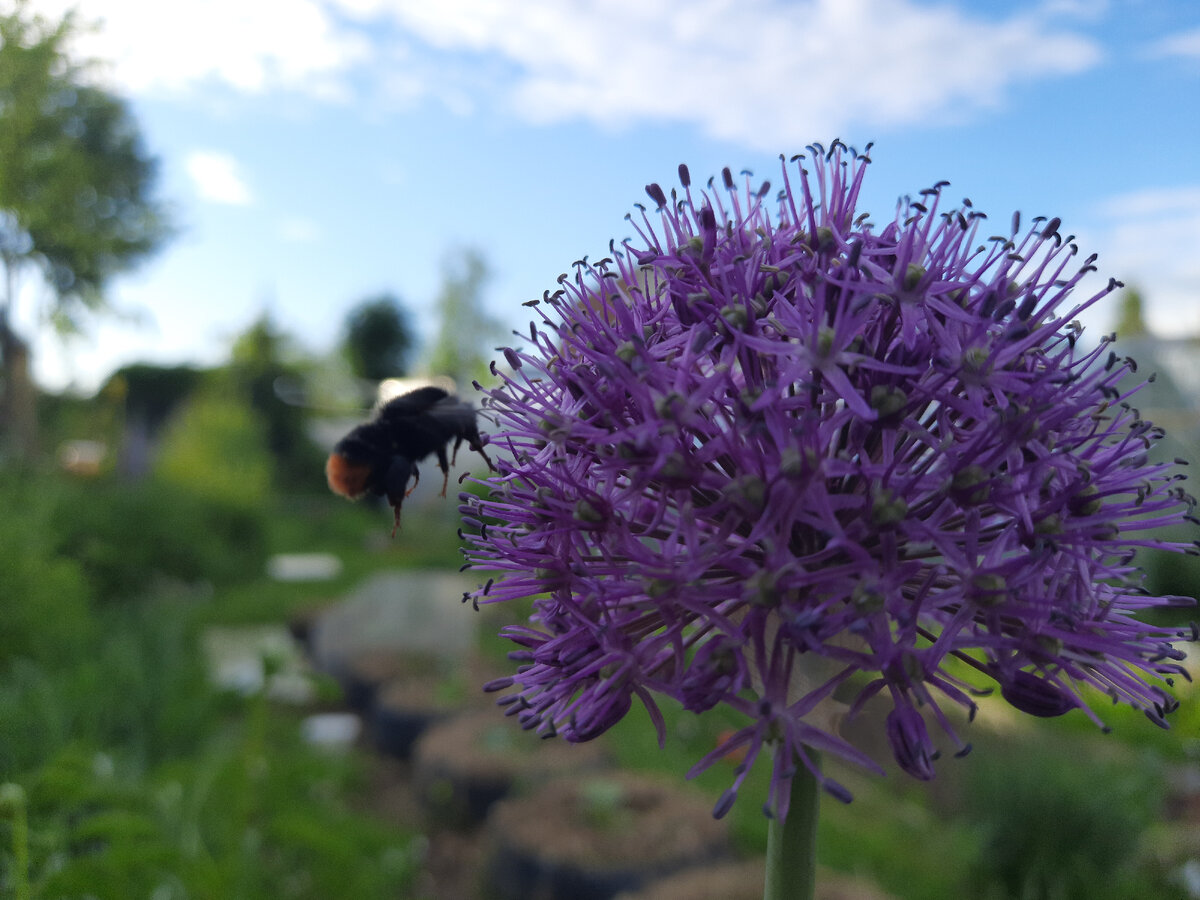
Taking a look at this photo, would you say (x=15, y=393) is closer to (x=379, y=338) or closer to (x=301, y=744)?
(x=301, y=744)

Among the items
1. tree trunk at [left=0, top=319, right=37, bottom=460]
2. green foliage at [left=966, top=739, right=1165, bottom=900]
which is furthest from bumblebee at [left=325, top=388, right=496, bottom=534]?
tree trunk at [left=0, top=319, right=37, bottom=460]

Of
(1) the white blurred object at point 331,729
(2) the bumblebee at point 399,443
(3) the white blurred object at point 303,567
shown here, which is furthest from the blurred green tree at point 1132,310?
(2) the bumblebee at point 399,443

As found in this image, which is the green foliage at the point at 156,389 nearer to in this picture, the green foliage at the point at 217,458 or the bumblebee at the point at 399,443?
the green foliage at the point at 217,458

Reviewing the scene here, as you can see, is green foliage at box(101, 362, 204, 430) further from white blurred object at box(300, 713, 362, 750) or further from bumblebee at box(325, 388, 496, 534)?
bumblebee at box(325, 388, 496, 534)

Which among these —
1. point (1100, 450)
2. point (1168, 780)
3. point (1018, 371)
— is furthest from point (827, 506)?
point (1168, 780)

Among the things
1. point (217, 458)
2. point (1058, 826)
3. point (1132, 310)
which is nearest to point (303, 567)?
point (217, 458)

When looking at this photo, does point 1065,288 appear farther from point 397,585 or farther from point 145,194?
point 145,194
